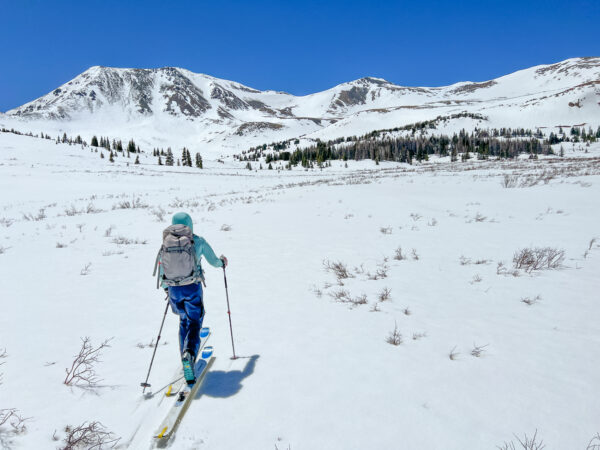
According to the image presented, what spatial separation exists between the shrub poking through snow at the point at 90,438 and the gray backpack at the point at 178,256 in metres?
1.60

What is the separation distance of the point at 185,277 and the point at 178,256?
0.99 feet

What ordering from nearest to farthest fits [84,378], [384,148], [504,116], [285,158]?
[84,378], [384,148], [285,158], [504,116]

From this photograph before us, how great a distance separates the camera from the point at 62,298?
6086 millimetres

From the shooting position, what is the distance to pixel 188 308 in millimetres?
4008

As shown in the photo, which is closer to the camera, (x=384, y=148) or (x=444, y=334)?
(x=444, y=334)

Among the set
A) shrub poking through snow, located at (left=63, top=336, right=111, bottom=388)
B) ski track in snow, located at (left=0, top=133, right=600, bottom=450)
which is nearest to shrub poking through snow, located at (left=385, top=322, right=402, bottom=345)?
ski track in snow, located at (left=0, top=133, right=600, bottom=450)

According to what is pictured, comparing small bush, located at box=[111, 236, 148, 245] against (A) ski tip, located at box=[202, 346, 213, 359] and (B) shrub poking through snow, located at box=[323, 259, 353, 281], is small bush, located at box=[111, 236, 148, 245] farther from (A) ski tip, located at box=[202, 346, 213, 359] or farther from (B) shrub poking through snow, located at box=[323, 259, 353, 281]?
(A) ski tip, located at box=[202, 346, 213, 359]

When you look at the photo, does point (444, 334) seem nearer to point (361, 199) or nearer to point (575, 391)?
point (575, 391)

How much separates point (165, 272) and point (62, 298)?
12.8 feet

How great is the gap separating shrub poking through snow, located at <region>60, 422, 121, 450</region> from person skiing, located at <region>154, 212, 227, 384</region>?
857 mm

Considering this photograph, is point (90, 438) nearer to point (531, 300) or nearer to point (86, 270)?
point (86, 270)

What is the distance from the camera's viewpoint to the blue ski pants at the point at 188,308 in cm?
396

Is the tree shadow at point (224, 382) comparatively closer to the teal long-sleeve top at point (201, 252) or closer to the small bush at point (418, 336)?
the teal long-sleeve top at point (201, 252)

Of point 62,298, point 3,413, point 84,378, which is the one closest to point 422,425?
point 84,378
